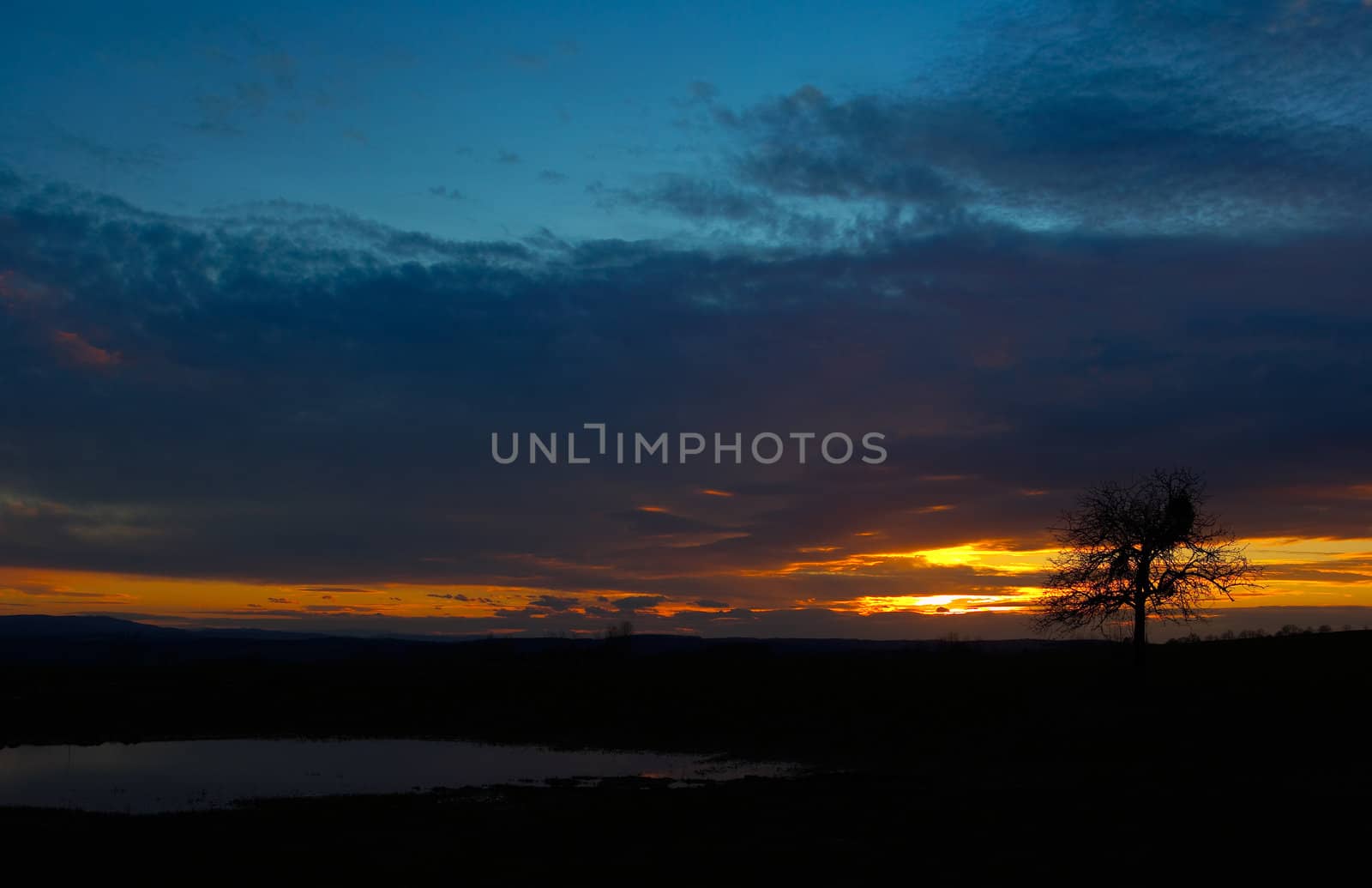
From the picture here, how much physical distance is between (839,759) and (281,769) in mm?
23244

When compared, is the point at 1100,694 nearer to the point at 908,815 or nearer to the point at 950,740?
the point at 950,740

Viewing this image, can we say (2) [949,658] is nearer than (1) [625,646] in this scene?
Yes

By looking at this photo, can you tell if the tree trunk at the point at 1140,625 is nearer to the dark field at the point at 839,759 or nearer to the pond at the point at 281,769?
the dark field at the point at 839,759

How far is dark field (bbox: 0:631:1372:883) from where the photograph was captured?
20562 mm

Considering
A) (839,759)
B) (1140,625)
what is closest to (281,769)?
(839,759)

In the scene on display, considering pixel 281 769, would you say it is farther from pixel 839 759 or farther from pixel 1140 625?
pixel 1140 625

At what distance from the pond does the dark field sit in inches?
134

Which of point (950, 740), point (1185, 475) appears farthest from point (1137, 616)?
point (950, 740)

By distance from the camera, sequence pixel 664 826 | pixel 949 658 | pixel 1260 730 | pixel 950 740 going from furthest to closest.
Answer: pixel 949 658
pixel 950 740
pixel 1260 730
pixel 664 826

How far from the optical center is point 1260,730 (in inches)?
1459

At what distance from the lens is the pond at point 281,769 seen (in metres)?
33.2

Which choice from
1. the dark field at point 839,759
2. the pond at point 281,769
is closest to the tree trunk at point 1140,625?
the dark field at point 839,759

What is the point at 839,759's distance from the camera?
133 ft

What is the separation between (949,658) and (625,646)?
179 ft
